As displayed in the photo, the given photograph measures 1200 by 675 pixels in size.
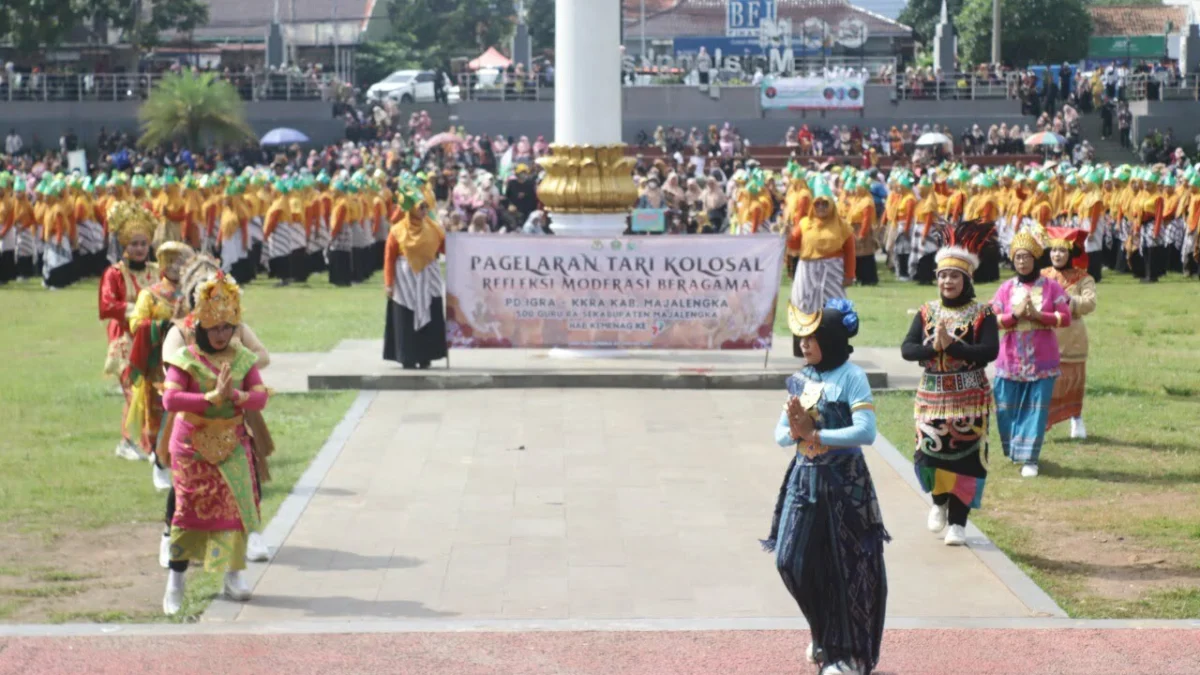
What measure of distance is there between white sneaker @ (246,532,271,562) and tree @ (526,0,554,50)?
73.4 metres

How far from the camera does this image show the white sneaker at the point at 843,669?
23.5ft

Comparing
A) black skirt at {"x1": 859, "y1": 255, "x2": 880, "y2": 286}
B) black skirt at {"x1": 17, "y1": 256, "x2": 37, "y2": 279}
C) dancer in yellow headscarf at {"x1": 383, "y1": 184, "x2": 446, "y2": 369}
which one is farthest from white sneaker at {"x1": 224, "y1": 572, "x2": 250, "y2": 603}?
black skirt at {"x1": 17, "y1": 256, "x2": 37, "y2": 279}

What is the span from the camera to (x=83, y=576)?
9320mm

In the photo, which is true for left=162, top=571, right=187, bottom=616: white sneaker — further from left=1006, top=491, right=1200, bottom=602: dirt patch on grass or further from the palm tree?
the palm tree

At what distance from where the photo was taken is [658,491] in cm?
1145

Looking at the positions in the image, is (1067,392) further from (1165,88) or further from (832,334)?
(1165,88)

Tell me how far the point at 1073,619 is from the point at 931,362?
1967 millimetres

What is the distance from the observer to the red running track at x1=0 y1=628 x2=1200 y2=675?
7484 millimetres

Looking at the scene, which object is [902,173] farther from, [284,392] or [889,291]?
[284,392]

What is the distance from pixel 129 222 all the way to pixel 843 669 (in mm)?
6061

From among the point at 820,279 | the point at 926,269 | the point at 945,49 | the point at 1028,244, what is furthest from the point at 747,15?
the point at 1028,244

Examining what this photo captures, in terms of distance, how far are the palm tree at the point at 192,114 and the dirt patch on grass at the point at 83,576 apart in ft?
125

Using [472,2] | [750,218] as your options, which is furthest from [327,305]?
[472,2]

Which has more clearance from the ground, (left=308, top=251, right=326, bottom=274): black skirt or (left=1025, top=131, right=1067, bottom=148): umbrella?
(left=1025, top=131, right=1067, bottom=148): umbrella
